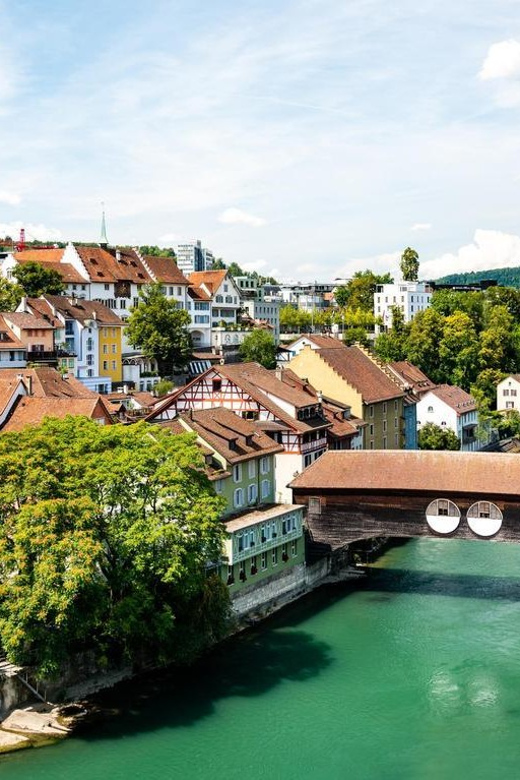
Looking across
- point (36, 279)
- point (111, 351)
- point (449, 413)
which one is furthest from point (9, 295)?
point (449, 413)

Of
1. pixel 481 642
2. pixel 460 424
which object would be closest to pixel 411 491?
pixel 481 642

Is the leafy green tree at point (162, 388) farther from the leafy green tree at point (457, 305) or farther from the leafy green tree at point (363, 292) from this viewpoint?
the leafy green tree at point (363, 292)

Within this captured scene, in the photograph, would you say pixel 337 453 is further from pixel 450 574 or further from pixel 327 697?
pixel 327 697

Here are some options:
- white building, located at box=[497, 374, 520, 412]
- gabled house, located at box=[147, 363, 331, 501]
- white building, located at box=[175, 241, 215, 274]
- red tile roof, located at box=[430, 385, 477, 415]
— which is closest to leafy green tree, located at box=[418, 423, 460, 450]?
red tile roof, located at box=[430, 385, 477, 415]

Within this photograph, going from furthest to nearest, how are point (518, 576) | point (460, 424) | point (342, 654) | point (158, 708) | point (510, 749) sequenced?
point (460, 424) → point (518, 576) → point (342, 654) → point (158, 708) → point (510, 749)

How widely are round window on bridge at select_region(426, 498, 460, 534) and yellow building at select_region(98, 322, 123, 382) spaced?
25.7 meters

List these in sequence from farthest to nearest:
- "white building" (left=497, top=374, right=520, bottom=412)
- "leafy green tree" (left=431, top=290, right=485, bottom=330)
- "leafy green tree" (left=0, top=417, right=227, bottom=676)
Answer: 1. "leafy green tree" (left=431, top=290, right=485, bottom=330)
2. "white building" (left=497, top=374, right=520, bottom=412)
3. "leafy green tree" (left=0, top=417, right=227, bottom=676)

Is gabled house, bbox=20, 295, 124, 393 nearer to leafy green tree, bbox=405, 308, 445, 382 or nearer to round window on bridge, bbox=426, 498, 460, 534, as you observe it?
round window on bridge, bbox=426, 498, 460, 534

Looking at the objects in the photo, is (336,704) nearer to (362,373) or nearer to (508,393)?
(362,373)

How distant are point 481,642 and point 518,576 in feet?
24.7

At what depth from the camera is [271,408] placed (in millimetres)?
39219

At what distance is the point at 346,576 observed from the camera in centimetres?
3731

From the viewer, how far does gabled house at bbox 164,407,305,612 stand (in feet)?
103

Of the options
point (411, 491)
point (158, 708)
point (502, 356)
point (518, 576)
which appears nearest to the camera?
point (158, 708)
